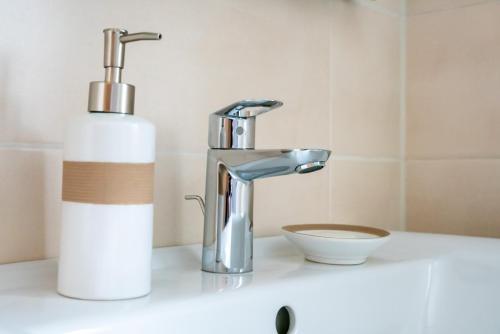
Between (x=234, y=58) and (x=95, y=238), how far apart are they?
0.36 m

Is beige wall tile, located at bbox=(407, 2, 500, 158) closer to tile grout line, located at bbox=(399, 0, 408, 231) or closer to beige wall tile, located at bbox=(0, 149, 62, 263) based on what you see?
tile grout line, located at bbox=(399, 0, 408, 231)

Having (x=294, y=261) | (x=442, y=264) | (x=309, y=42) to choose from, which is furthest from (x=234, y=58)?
(x=442, y=264)

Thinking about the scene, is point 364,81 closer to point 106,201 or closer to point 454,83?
point 454,83

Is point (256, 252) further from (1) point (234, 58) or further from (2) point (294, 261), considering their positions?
(1) point (234, 58)

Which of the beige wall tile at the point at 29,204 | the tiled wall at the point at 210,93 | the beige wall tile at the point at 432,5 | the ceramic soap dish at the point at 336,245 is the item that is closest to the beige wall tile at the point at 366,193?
the tiled wall at the point at 210,93

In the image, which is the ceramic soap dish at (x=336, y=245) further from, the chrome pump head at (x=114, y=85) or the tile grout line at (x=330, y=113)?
the chrome pump head at (x=114, y=85)

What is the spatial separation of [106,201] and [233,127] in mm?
181

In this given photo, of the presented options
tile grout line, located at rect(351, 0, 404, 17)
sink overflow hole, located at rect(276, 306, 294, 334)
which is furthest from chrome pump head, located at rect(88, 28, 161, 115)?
tile grout line, located at rect(351, 0, 404, 17)

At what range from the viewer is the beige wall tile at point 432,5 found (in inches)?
38.1

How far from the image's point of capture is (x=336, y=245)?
0.64 metres

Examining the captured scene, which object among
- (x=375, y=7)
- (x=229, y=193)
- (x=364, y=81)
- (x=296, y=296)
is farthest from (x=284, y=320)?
(x=375, y=7)

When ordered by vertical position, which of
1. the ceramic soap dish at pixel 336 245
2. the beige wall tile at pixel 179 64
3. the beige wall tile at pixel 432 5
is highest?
the beige wall tile at pixel 432 5

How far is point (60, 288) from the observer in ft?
1.55

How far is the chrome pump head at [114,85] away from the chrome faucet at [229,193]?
129 millimetres
